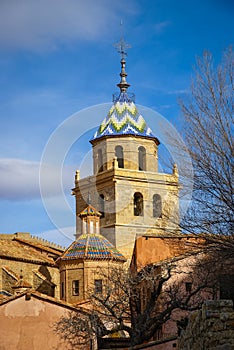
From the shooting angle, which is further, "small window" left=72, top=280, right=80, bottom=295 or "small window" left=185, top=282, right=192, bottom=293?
"small window" left=72, top=280, right=80, bottom=295

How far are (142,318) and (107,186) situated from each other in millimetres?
34539

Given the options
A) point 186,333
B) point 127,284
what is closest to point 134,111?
point 127,284

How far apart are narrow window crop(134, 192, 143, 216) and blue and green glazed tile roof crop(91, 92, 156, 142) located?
15.8 ft

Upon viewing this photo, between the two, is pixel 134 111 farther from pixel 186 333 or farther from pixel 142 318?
pixel 186 333

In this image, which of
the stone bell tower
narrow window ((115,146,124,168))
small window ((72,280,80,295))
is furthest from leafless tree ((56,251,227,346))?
narrow window ((115,146,124,168))

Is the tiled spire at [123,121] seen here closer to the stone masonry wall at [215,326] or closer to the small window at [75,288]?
the small window at [75,288]

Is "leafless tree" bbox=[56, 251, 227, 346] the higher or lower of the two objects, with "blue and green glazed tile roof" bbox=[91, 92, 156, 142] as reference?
lower

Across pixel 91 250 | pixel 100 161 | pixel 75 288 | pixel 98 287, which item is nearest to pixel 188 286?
pixel 98 287

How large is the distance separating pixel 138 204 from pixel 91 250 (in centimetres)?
1307

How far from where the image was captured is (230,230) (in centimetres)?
1909

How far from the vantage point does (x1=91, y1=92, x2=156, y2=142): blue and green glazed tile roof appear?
6041 centimetres

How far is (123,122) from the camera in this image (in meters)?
61.3

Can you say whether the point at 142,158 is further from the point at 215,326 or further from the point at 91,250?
the point at 215,326

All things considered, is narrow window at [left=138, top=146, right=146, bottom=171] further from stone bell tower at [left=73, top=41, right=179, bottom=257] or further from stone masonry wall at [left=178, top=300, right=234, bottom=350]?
stone masonry wall at [left=178, top=300, right=234, bottom=350]
